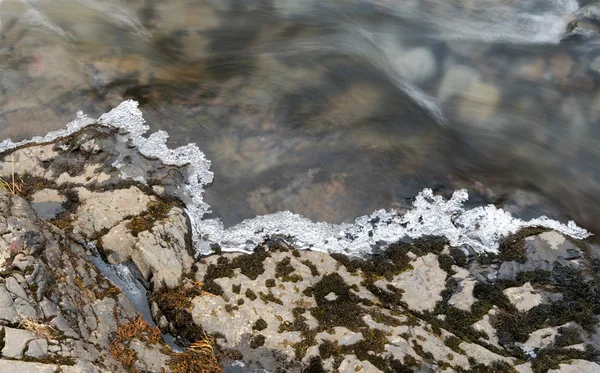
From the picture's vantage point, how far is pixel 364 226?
858cm

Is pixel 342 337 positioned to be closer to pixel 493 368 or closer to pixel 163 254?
pixel 493 368

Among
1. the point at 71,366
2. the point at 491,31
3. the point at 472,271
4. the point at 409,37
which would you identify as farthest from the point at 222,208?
the point at 491,31

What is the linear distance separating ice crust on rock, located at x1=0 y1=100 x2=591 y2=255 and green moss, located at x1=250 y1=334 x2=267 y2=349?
5.65 feet

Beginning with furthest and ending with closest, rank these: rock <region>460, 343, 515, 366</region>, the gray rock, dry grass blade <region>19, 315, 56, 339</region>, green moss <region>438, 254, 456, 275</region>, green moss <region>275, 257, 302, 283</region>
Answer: green moss <region>438, 254, 456, 275</region> → green moss <region>275, 257, 302, 283</region> → rock <region>460, 343, 515, 366</region> → the gray rock → dry grass blade <region>19, 315, 56, 339</region>

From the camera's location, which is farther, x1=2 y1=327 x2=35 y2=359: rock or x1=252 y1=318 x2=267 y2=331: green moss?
x1=252 y1=318 x2=267 y2=331: green moss

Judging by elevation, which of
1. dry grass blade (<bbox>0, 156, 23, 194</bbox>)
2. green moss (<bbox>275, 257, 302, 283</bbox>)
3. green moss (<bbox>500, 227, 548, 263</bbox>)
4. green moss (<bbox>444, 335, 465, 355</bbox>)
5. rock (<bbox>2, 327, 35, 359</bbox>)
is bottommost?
dry grass blade (<bbox>0, 156, 23, 194</bbox>)

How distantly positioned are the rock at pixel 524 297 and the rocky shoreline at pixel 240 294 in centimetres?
2

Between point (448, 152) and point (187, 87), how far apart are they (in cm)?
567

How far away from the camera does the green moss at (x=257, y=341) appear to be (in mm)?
6746

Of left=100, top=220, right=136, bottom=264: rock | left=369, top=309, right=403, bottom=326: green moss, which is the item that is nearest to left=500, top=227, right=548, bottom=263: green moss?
left=369, top=309, right=403, bottom=326: green moss

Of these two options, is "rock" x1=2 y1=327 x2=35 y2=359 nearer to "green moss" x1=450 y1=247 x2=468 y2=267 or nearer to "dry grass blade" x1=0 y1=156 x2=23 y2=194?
"dry grass blade" x1=0 y1=156 x2=23 y2=194

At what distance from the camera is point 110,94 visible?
10109 mm

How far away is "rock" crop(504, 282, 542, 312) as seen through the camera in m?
7.34

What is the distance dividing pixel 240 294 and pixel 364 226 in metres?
2.59
